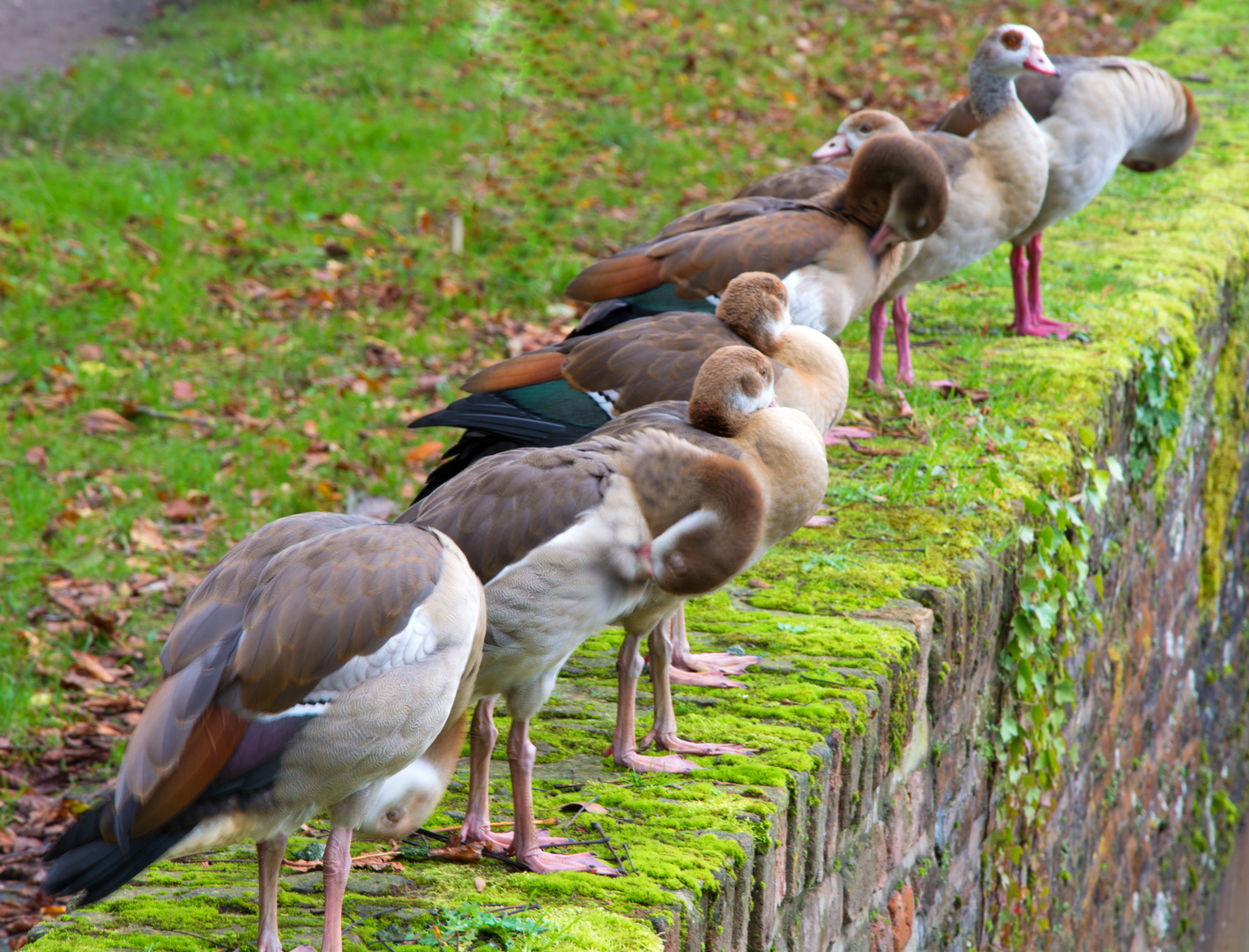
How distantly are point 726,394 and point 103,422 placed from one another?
5026mm

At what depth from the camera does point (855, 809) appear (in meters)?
3.07

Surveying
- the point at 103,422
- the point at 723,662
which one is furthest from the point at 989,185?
the point at 103,422

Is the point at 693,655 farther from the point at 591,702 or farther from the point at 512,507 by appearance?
the point at 512,507

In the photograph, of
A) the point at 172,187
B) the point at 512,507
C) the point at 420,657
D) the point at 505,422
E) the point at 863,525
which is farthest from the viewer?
the point at 172,187

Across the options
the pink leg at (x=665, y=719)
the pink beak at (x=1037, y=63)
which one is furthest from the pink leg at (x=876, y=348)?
the pink leg at (x=665, y=719)

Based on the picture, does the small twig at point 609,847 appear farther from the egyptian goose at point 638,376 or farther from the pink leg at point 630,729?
the egyptian goose at point 638,376

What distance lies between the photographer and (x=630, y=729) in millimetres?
2953

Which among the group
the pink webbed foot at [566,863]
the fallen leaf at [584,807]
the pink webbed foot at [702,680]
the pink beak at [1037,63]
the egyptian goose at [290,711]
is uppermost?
the pink beak at [1037,63]

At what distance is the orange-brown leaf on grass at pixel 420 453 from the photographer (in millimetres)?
6805

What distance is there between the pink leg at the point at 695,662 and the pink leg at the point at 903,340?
2141 mm

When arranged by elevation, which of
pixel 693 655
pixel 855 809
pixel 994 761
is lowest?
pixel 994 761

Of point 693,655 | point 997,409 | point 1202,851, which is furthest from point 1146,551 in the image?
point 693,655

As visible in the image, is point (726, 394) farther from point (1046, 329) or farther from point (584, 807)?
point (1046, 329)

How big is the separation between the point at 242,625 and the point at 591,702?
4.33 feet
